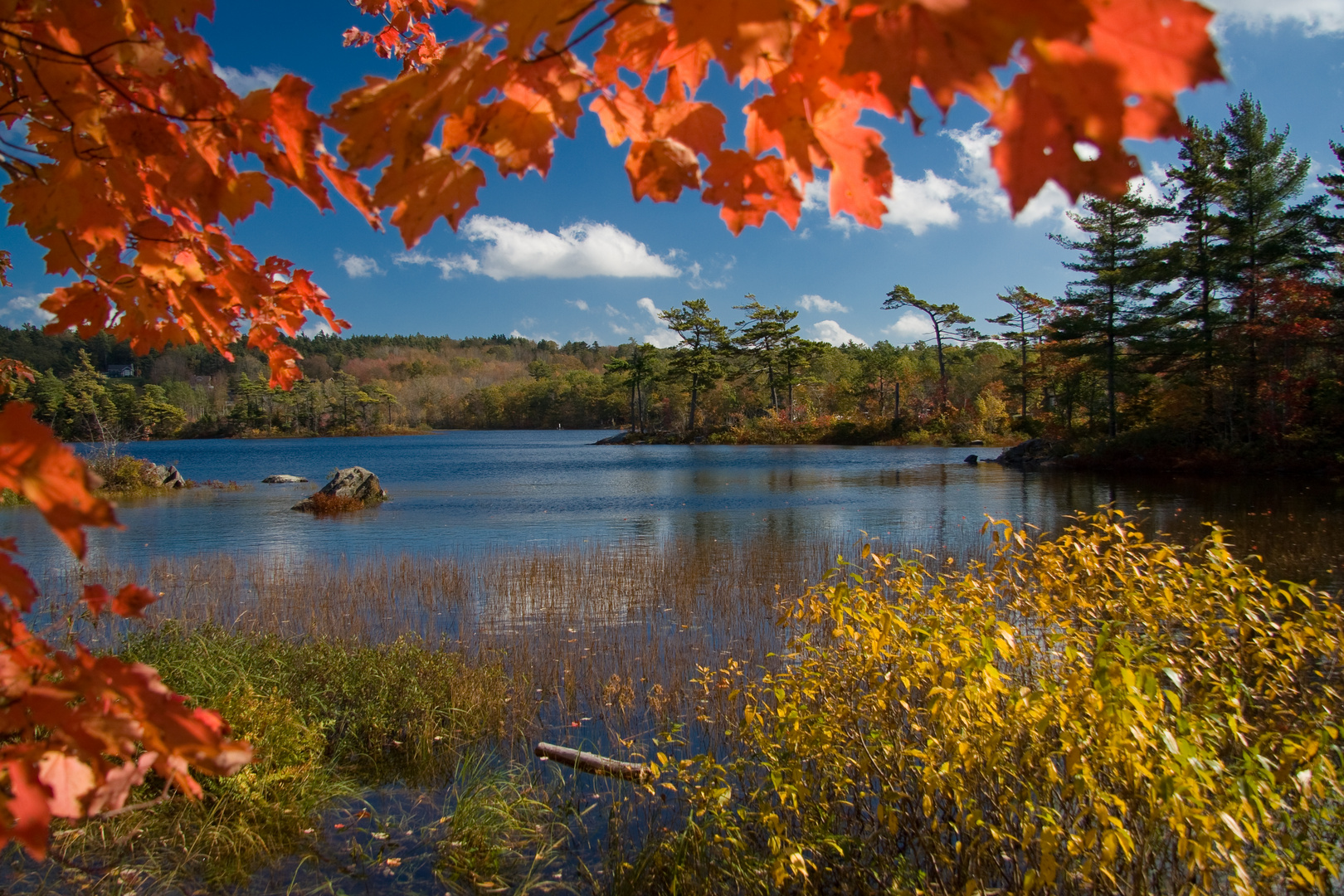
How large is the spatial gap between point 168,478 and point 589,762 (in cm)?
2600

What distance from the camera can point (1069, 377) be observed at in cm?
3359

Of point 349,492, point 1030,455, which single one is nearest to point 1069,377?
point 1030,455

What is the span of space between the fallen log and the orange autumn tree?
3096 mm

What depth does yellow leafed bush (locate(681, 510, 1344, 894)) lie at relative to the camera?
1968mm

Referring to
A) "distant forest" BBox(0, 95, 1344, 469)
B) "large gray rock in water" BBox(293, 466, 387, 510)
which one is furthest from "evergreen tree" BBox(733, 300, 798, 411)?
"large gray rock in water" BBox(293, 466, 387, 510)

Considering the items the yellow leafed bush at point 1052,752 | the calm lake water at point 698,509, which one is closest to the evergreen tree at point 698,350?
the calm lake water at point 698,509

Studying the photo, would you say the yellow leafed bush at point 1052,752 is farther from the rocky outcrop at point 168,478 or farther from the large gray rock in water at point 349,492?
the rocky outcrop at point 168,478

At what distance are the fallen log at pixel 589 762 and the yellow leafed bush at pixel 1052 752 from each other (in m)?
0.66

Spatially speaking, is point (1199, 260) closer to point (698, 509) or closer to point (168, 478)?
point (698, 509)

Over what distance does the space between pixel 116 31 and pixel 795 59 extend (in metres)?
1.12

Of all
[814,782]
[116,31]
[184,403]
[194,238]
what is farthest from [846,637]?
[184,403]

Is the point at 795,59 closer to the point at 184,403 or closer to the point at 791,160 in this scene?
the point at 791,160

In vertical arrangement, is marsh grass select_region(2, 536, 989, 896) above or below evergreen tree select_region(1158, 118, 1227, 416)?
below

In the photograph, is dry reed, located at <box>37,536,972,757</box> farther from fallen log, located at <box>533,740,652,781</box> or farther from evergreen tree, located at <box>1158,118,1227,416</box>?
evergreen tree, located at <box>1158,118,1227,416</box>
